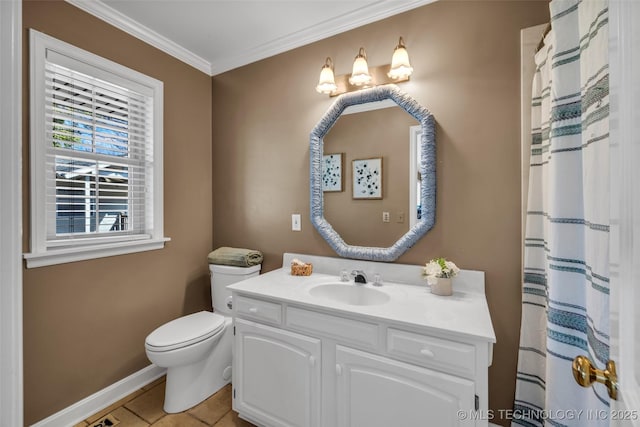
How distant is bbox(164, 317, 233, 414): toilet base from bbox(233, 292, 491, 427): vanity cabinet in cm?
37

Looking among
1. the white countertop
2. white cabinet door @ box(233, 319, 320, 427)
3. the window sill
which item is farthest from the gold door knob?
the window sill

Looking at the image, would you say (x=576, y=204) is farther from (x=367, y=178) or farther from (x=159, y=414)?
(x=159, y=414)

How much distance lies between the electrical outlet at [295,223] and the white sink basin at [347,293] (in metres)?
0.53

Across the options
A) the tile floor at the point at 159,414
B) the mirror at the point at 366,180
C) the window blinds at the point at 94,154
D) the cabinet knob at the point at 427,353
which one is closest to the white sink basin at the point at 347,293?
the mirror at the point at 366,180

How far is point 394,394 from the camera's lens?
3.90 ft

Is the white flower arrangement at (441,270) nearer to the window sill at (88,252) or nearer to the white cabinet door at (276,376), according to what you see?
the white cabinet door at (276,376)

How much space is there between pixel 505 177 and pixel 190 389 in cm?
222

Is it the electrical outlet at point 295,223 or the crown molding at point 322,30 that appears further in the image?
the electrical outlet at point 295,223

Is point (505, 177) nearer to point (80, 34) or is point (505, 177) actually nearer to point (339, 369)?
point (339, 369)

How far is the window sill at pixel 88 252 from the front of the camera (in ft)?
5.00

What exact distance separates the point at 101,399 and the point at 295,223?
1.65 m

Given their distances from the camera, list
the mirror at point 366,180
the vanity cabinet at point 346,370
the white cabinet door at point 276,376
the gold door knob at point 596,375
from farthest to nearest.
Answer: the mirror at point 366,180 → the white cabinet door at point 276,376 → the vanity cabinet at point 346,370 → the gold door knob at point 596,375

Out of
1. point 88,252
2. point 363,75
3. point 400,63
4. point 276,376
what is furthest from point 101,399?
point 400,63

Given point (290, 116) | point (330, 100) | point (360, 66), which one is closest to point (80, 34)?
point (290, 116)
